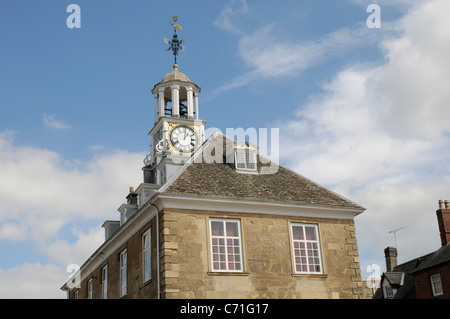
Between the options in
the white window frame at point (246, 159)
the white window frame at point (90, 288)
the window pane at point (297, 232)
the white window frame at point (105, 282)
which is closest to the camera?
the window pane at point (297, 232)

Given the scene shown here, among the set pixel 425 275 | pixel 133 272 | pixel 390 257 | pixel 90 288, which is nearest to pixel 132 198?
pixel 90 288

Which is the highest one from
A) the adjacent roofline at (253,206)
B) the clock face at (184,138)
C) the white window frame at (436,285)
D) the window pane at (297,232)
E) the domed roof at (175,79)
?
the domed roof at (175,79)

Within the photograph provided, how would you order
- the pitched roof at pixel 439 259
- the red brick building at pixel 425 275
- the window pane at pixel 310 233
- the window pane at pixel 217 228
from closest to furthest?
1. the window pane at pixel 217 228
2. the window pane at pixel 310 233
3. the pitched roof at pixel 439 259
4. the red brick building at pixel 425 275

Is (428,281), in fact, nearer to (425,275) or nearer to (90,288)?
(425,275)

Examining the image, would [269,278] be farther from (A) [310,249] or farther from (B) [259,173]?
(B) [259,173]

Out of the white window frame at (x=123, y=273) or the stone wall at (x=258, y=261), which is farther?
the white window frame at (x=123, y=273)

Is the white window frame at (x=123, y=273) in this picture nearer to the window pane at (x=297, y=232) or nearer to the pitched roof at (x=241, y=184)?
the pitched roof at (x=241, y=184)

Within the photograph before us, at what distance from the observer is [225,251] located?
862 inches

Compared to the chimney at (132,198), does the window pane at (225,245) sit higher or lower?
lower

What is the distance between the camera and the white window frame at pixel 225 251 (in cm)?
2159

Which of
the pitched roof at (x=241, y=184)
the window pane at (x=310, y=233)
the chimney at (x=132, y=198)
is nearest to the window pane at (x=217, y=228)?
the pitched roof at (x=241, y=184)

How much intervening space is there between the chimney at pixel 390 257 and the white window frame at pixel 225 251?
23.9m
